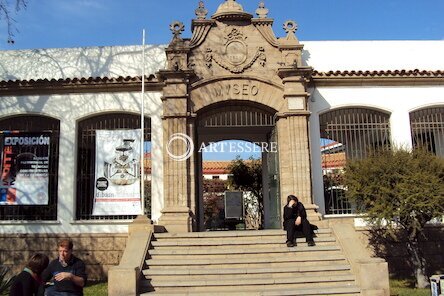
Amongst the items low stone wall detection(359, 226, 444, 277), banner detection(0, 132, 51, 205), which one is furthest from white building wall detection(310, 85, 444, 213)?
banner detection(0, 132, 51, 205)

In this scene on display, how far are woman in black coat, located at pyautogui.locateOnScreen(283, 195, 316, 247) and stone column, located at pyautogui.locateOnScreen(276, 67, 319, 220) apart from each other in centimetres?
135

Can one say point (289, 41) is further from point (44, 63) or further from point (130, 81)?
point (44, 63)

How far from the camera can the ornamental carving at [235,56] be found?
41.9 feet

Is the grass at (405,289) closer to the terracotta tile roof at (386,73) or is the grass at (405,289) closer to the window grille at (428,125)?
the window grille at (428,125)

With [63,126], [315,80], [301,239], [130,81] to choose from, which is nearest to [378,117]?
[315,80]

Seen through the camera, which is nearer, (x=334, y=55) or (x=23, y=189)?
→ (x=23, y=189)

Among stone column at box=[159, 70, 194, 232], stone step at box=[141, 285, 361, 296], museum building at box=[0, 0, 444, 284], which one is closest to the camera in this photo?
stone step at box=[141, 285, 361, 296]

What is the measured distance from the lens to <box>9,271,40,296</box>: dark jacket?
5617 mm

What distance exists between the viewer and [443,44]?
1474 cm

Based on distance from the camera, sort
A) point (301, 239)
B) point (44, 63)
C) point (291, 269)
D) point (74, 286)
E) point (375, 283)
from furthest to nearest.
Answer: point (44, 63)
point (301, 239)
point (291, 269)
point (375, 283)
point (74, 286)

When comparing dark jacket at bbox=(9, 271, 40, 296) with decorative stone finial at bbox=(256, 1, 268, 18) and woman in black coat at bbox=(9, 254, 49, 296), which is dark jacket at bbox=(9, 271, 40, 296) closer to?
woman in black coat at bbox=(9, 254, 49, 296)

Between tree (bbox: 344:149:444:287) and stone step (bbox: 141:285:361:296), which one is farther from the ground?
tree (bbox: 344:149:444:287)

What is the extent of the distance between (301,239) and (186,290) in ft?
10.2

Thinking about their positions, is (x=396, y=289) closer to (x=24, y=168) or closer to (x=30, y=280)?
(x=30, y=280)
